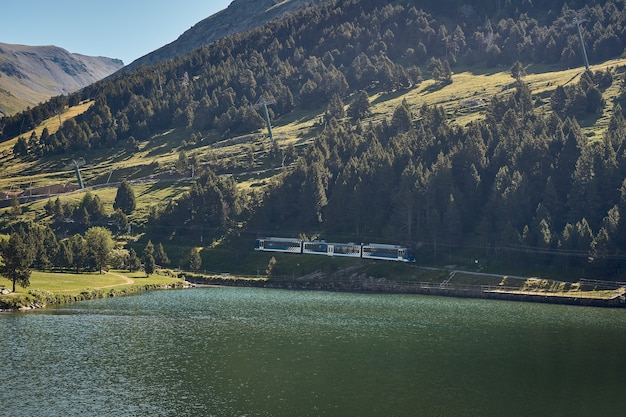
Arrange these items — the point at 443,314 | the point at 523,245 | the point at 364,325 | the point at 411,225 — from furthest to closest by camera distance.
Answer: the point at 411,225
the point at 523,245
the point at 443,314
the point at 364,325

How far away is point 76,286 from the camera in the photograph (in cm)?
12175

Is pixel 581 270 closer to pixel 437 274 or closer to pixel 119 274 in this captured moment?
pixel 437 274

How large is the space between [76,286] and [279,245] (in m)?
56.3

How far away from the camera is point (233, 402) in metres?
54.1

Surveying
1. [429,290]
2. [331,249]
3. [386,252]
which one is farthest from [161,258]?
[429,290]

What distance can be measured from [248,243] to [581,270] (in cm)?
8159

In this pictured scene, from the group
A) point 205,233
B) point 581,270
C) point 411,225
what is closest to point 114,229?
point 205,233

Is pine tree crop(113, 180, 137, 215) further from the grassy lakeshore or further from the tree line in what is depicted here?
the grassy lakeshore

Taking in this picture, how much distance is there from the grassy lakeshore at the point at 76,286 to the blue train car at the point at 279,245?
2488cm

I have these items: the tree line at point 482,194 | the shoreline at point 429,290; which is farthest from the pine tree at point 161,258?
the tree line at point 482,194

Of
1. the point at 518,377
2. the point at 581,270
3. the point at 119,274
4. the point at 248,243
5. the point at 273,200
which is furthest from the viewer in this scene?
the point at 273,200

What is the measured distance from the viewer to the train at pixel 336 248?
150m

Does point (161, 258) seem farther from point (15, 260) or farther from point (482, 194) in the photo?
point (482, 194)

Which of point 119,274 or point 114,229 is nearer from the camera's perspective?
point 119,274
